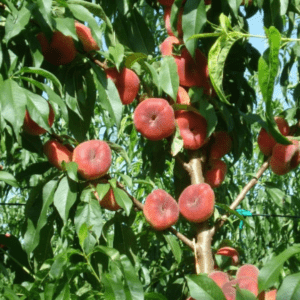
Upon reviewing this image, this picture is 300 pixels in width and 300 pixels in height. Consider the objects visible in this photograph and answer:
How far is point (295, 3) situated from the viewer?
1.33 metres

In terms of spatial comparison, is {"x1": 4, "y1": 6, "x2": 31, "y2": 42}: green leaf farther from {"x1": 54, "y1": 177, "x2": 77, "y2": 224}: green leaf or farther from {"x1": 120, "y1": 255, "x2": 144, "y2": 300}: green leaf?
{"x1": 120, "y1": 255, "x2": 144, "y2": 300}: green leaf

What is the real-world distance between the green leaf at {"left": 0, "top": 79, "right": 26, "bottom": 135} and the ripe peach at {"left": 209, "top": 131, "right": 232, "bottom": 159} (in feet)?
1.76

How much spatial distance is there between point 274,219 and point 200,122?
1190 mm

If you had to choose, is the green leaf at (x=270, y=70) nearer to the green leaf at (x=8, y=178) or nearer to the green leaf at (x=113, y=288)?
the green leaf at (x=113, y=288)

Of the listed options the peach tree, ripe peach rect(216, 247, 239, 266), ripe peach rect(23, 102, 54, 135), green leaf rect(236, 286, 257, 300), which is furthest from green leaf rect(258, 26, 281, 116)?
ripe peach rect(216, 247, 239, 266)

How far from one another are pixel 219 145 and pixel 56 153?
40cm

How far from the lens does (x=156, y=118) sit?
3.98 ft

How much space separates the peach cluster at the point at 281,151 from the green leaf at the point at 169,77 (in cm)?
25

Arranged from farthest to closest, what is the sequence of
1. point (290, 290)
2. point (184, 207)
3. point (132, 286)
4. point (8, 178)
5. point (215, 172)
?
1. point (215, 172)
2. point (184, 207)
3. point (8, 178)
4. point (132, 286)
5. point (290, 290)

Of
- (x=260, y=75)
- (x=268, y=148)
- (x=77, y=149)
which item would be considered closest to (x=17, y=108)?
(x=77, y=149)

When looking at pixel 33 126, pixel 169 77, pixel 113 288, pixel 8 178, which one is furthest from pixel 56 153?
pixel 113 288

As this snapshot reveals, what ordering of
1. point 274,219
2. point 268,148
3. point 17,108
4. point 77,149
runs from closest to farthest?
point 17,108 → point 77,149 → point 268,148 → point 274,219

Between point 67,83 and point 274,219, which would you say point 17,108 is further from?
point 274,219

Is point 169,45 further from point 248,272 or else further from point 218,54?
point 248,272
